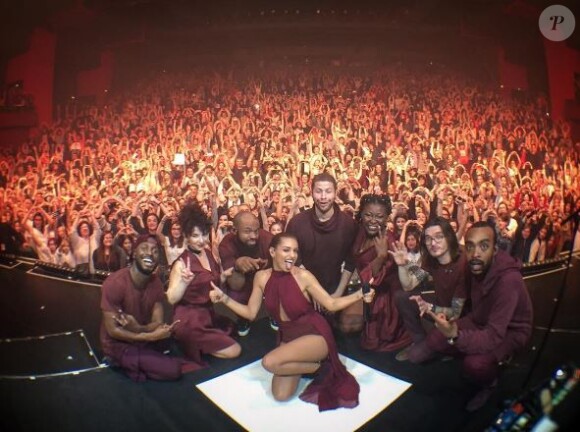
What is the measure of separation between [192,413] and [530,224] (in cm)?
368

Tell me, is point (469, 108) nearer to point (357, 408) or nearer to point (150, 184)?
point (357, 408)

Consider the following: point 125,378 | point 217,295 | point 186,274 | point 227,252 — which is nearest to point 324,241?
point 227,252

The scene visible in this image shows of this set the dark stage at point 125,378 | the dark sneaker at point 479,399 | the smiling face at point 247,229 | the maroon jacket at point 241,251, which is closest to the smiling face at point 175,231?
the maroon jacket at point 241,251

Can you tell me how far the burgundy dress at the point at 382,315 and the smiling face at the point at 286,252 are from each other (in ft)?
2.21

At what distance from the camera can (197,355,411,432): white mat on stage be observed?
330cm

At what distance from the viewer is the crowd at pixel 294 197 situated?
3.80m

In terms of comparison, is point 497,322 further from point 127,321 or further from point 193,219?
point 127,321

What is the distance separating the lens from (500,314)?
3410 millimetres

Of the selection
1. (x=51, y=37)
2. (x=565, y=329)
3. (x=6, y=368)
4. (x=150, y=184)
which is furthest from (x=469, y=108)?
(x=6, y=368)

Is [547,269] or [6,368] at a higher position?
[547,269]

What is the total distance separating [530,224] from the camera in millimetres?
4043

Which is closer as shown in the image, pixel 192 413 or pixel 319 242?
pixel 192 413

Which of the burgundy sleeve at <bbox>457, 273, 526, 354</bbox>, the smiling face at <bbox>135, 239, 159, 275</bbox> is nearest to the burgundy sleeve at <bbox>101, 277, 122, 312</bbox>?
the smiling face at <bbox>135, 239, 159, 275</bbox>

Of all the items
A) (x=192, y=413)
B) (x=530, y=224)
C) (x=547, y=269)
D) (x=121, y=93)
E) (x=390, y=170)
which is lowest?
(x=192, y=413)
